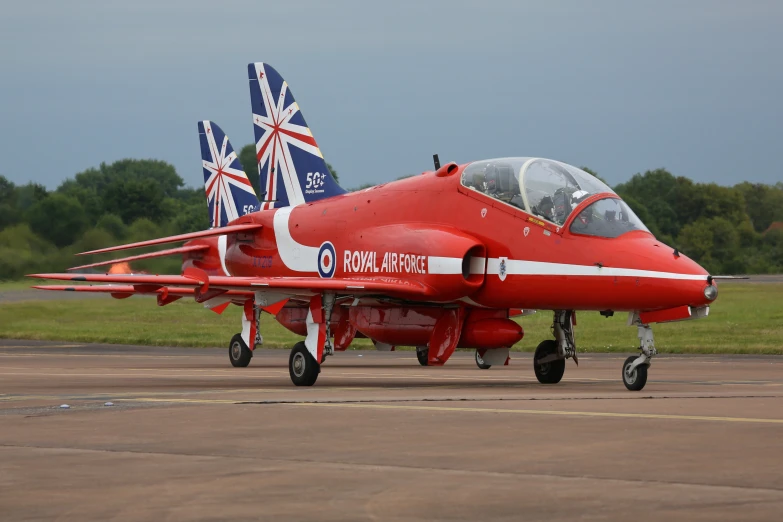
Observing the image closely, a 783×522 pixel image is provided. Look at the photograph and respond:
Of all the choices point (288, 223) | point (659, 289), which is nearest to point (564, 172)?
point (659, 289)

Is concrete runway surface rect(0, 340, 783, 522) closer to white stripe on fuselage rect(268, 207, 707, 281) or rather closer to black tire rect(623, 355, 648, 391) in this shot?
black tire rect(623, 355, 648, 391)

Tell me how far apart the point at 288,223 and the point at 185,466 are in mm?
13172

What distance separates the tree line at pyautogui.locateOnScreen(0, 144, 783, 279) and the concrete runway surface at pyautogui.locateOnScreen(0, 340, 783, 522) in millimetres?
20247

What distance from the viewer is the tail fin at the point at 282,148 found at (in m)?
23.1

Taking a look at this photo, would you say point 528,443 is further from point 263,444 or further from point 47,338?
point 47,338

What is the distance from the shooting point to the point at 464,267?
17484mm

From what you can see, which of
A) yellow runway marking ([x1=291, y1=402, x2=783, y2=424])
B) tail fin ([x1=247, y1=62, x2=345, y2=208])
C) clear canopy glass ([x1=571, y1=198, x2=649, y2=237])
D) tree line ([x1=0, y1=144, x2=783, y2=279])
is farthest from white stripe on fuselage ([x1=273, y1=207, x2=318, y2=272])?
tree line ([x1=0, y1=144, x2=783, y2=279])

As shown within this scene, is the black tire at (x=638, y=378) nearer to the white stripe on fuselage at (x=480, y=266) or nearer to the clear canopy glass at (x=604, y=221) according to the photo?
the white stripe on fuselage at (x=480, y=266)

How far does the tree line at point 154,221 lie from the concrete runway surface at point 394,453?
66.4 ft

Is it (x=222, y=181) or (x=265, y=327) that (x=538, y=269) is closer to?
(x=222, y=181)

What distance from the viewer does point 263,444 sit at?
970cm

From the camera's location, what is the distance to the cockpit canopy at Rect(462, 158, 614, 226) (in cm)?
1677

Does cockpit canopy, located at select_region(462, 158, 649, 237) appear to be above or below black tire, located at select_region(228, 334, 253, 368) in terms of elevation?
above

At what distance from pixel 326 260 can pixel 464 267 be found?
3426mm
